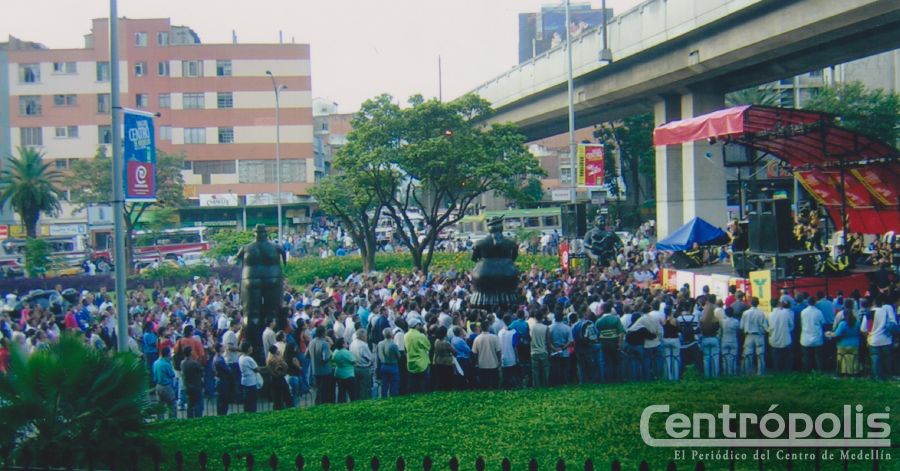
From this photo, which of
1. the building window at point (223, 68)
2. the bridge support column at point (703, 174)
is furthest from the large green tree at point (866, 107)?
the building window at point (223, 68)

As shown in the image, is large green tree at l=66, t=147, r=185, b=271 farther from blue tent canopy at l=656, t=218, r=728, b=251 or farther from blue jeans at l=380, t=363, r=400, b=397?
blue jeans at l=380, t=363, r=400, b=397

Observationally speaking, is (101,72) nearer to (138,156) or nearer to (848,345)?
(138,156)

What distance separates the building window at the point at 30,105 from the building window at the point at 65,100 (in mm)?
1214

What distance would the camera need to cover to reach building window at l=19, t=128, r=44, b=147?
6353 cm

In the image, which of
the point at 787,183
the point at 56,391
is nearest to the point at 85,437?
the point at 56,391

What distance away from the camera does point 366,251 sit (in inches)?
1527

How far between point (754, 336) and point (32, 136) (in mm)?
62325

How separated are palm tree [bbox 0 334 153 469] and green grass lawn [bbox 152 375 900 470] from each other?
0.52m

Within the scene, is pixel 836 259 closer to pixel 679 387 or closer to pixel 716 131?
pixel 716 131

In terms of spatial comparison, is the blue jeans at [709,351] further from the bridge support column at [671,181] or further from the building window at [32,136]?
the building window at [32,136]

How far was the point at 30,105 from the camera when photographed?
63781 millimetres

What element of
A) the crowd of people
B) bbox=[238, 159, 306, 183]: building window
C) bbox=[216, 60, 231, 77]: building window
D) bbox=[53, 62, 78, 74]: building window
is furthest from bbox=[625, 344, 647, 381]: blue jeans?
bbox=[53, 62, 78, 74]: building window

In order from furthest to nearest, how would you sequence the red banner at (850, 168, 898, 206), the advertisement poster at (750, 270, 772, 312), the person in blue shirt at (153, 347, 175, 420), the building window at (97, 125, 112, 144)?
the building window at (97, 125, 112, 144) < the red banner at (850, 168, 898, 206) < the advertisement poster at (750, 270, 772, 312) < the person in blue shirt at (153, 347, 175, 420)

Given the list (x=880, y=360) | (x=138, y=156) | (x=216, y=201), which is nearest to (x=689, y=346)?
(x=880, y=360)
